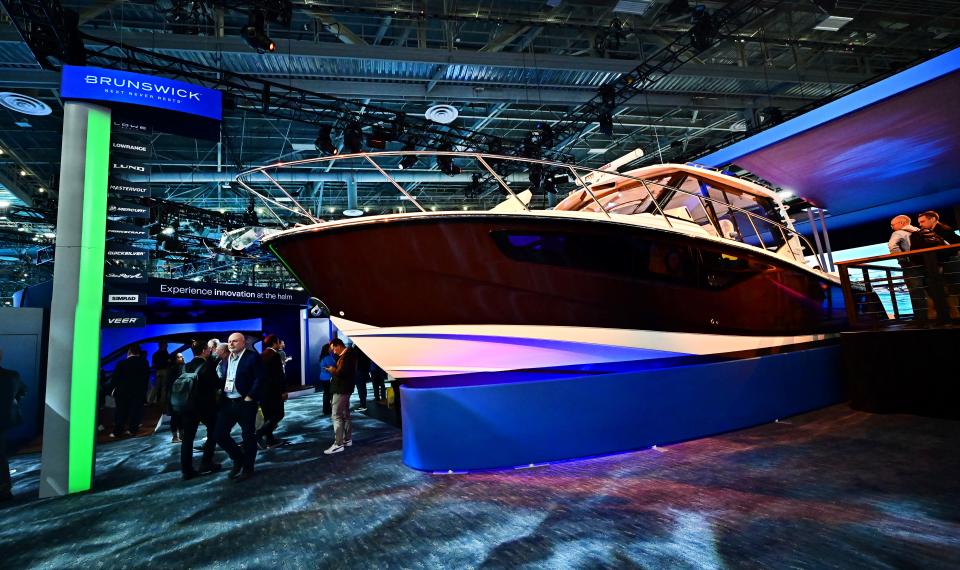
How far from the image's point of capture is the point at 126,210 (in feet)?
15.1

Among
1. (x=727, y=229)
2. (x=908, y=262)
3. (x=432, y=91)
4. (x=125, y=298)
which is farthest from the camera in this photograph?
(x=432, y=91)

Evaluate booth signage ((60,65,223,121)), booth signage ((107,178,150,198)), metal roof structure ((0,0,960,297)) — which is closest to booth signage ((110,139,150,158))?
booth signage ((107,178,150,198))

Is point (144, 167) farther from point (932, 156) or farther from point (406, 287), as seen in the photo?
point (932, 156)

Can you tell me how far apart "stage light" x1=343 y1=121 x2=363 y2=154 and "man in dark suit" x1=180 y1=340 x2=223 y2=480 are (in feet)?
19.2

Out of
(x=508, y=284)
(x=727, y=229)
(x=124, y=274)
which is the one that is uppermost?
(x=727, y=229)

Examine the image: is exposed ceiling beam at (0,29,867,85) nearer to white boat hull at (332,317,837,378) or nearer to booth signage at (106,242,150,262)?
booth signage at (106,242,150,262)

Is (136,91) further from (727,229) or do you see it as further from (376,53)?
(727,229)

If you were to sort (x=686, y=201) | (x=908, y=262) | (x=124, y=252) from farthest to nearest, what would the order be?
1. (x=686, y=201)
2. (x=908, y=262)
3. (x=124, y=252)

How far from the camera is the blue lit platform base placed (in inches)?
140

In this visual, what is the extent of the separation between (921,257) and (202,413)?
793 centimetres

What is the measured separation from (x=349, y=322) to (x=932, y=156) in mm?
8029

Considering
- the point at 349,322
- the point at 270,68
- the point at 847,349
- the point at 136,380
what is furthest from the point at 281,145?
the point at 847,349

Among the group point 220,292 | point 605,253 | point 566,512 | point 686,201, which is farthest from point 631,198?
point 220,292

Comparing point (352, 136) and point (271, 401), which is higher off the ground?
point (352, 136)
